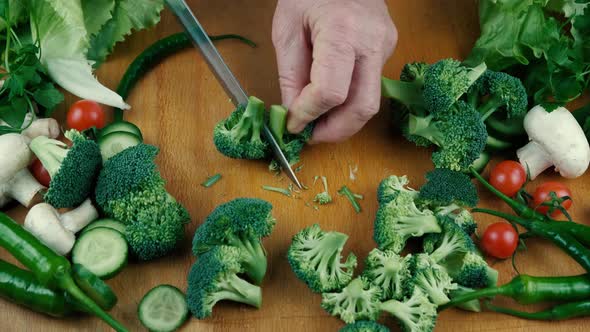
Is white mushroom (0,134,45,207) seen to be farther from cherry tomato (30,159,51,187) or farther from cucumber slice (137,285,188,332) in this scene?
cucumber slice (137,285,188,332)

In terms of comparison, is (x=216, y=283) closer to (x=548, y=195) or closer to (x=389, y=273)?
(x=389, y=273)

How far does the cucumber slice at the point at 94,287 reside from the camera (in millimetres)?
2557

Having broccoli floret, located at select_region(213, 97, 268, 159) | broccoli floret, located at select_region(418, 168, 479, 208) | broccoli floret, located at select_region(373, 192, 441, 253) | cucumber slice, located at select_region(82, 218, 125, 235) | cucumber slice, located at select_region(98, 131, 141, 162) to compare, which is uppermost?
cucumber slice, located at select_region(98, 131, 141, 162)

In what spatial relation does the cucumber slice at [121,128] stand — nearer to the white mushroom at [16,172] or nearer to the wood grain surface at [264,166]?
the wood grain surface at [264,166]

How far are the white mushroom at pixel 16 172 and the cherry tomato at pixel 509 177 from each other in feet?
6.20

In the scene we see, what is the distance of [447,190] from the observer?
2875mm

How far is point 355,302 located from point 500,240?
2.25 feet

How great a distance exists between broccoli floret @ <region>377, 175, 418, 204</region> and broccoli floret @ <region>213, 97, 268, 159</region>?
20.3 inches

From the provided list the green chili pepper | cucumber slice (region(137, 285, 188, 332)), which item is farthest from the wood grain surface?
the green chili pepper

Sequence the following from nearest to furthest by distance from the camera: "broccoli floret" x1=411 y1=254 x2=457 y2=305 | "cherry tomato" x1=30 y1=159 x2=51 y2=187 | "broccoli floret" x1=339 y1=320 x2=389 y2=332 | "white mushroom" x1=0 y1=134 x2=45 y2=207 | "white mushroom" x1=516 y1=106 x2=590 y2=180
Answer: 1. "broccoli floret" x1=339 y1=320 x2=389 y2=332
2. "broccoli floret" x1=411 y1=254 x2=457 y2=305
3. "white mushroom" x1=0 y1=134 x2=45 y2=207
4. "cherry tomato" x1=30 y1=159 x2=51 y2=187
5. "white mushroom" x1=516 y1=106 x2=590 y2=180

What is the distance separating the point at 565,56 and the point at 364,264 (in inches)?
50.9

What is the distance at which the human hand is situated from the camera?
279 cm

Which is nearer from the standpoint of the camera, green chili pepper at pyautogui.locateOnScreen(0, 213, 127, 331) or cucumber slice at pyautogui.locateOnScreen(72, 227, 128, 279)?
green chili pepper at pyautogui.locateOnScreen(0, 213, 127, 331)

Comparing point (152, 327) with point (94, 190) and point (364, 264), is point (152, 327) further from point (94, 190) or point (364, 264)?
point (364, 264)
